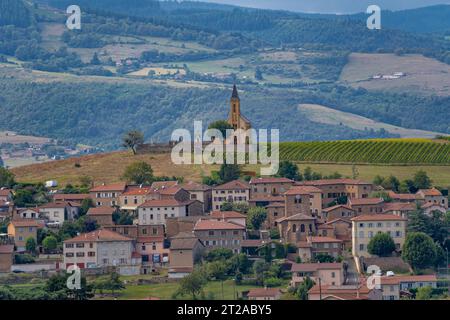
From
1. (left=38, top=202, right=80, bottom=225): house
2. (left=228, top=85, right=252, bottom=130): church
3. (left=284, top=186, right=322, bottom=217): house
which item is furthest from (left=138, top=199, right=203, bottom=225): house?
(left=228, top=85, right=252, bottom=130): church

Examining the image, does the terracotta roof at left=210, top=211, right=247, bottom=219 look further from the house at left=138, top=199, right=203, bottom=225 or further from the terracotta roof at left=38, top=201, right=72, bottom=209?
the terracotta roof at left=38, top=201, right=72, bottom=209

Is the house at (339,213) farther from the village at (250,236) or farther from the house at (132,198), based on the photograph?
the house at (132,198)

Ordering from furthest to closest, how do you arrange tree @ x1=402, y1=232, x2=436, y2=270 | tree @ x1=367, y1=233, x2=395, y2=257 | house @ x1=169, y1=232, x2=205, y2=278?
tree @ x1=367, y1=233, x2=395, y2=257 < house @ x1=169, y1=232, x2=205, y2=278 < tree @ x1=402, y1=232, x2=436, y2=270

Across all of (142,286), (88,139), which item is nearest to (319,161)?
(142,286)

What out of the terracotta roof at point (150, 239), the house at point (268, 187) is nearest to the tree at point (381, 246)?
the terracotta roof at point (150, 239)

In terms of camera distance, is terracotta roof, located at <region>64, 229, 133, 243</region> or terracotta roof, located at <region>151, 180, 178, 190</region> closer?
terracotta roof, located at <region>64, 229, 133, 243</region>

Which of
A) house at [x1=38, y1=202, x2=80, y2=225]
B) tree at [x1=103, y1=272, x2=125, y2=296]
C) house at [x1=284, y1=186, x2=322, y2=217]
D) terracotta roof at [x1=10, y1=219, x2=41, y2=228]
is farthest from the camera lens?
house at [x1=38, y1=202, x2=80, y2=225]
